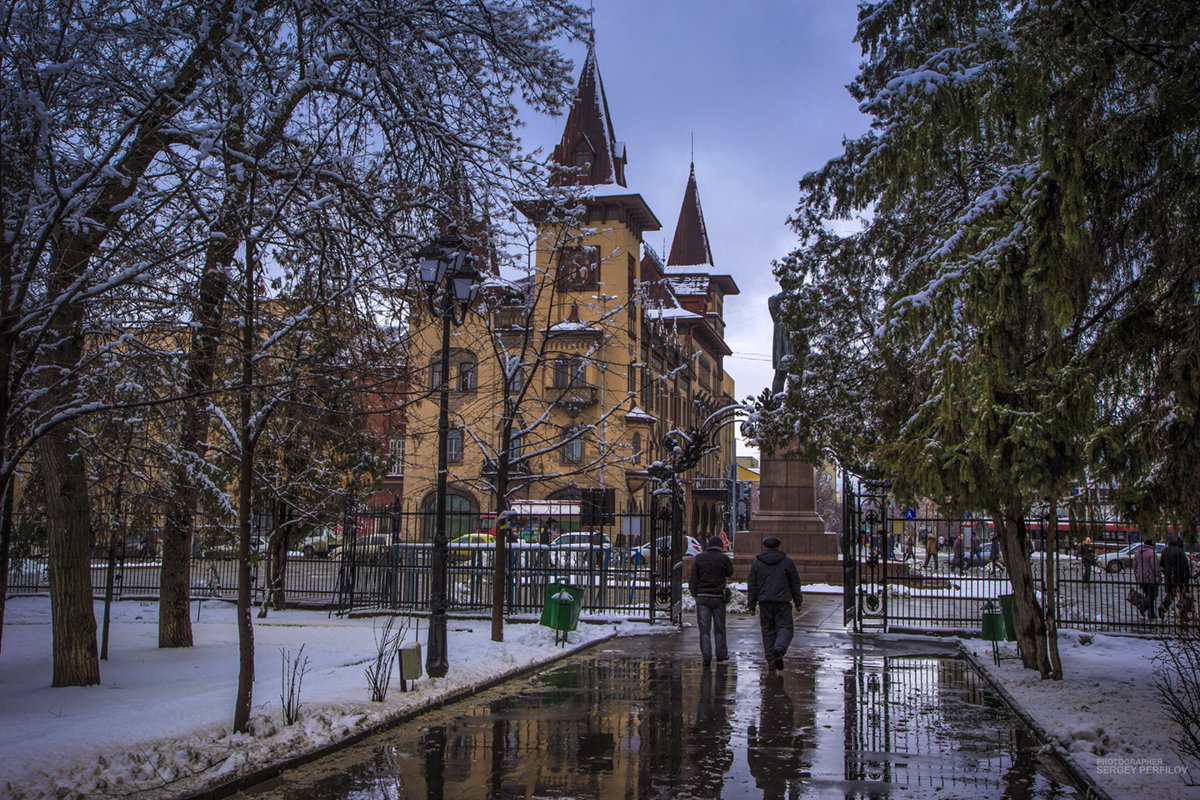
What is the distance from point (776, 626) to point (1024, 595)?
3.15 metres

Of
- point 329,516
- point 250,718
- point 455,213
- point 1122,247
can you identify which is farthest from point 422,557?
point 1122,247

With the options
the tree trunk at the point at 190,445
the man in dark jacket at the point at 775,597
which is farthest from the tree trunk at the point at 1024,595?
the tree trunk at the point at 190,445

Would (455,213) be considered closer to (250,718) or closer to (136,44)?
(136,44)

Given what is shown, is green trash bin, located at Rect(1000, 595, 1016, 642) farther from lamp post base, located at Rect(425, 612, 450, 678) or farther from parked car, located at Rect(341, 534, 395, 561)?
parked car, located at Rect(341, 534, 395, 561)

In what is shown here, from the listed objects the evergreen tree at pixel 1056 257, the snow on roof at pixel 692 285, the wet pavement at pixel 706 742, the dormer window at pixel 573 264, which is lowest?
the wet pavement at pixel 706 742

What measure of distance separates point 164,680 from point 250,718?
3453 millimetres

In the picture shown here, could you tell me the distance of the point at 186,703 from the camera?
9289 mm

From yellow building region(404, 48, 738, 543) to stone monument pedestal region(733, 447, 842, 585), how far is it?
3.89 m

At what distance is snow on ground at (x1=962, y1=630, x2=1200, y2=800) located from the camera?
22.6ft

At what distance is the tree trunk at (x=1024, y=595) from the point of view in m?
11.9

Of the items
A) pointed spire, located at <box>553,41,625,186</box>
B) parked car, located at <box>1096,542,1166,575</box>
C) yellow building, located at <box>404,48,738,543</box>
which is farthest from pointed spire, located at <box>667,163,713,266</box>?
parked car, located at <box>1096,542,1166,575</box>

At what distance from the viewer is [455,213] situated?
37.9ft

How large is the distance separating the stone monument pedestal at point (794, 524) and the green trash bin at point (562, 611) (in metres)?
13.9

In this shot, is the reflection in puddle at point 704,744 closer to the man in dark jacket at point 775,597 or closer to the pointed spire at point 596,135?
the man in dark jacket at point 775,597
